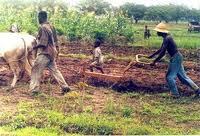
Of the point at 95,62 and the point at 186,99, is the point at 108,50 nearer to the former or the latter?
the point at 95,62

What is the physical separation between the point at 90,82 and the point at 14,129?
3.22 m

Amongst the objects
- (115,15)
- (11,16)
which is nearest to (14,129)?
(11,16)

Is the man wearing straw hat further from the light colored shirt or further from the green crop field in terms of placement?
the light colored shirt

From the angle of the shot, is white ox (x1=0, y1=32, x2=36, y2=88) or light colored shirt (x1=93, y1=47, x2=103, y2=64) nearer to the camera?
white ox (x1=0, y1=32, x2=36, y2=88)

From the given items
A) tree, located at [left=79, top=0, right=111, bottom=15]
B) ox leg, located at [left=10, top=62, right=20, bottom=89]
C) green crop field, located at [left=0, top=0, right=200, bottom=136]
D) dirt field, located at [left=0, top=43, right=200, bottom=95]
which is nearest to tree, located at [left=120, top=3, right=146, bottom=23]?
tree, located at [left=79, top=0, right=111, bottom=15]

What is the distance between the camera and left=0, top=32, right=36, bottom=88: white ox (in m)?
8.24

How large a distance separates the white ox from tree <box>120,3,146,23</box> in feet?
34.7

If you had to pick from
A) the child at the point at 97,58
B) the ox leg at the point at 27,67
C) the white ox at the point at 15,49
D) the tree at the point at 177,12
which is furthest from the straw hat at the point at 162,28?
the tree at the point at 177,12

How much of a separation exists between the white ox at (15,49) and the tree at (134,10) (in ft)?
34.7

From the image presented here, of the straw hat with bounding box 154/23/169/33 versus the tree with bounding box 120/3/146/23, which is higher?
the straw hat with bounding box 154/23/169/33

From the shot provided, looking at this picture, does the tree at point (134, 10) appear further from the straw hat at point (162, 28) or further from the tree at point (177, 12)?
the straw hat at point (162, 28)

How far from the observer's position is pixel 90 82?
897cm

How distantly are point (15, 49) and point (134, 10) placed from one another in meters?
11.9

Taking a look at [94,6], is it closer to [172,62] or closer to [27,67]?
[27,67]
